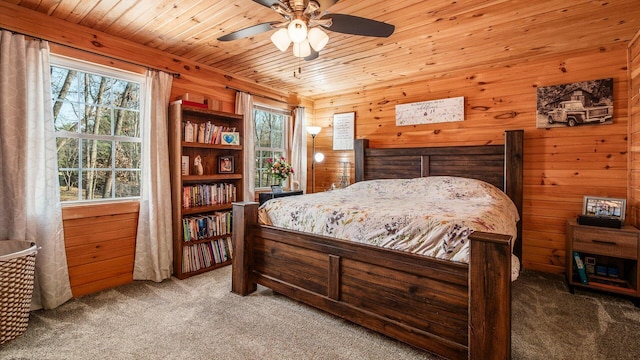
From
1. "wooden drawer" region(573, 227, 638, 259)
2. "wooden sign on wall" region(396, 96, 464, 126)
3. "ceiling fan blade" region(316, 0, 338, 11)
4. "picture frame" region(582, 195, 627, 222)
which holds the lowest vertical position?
"wooden drawer" region(573, 227, 638, 259)

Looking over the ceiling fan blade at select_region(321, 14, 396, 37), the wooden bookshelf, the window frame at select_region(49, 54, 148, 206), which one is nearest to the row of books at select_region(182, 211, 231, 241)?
the wooden bookshelf

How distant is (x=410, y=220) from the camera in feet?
6.10

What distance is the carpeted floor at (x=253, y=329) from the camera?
5.93ft

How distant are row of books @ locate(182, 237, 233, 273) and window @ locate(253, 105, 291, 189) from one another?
1.09 metres

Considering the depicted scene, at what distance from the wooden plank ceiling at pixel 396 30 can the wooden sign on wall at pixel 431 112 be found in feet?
1.23

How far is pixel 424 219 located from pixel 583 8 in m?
2.06

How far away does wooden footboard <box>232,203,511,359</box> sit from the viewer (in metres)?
1.47

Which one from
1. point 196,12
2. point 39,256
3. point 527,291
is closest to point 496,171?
point 527,291

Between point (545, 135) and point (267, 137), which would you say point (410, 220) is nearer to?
point (545, 135)

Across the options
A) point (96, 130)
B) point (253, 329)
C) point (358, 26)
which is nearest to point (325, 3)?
point (358, 26)

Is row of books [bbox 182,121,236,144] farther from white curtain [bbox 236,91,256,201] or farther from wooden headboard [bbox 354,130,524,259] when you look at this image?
wooden headboard [bbox 354,130,524,259]

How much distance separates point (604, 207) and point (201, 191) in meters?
4.04

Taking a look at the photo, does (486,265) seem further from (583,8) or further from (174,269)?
(174,269)

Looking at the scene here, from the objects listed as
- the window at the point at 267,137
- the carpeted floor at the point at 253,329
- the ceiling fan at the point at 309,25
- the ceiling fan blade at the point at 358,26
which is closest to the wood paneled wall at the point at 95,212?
the carpeted floor at the point at 253,329
